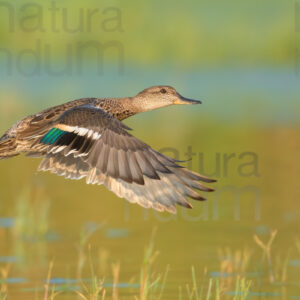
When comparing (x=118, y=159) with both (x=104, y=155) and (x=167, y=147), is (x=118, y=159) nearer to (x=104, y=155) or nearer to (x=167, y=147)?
(x=104, y=155)

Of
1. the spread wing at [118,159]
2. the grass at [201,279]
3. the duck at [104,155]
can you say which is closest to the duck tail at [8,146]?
the duck at [104,155]

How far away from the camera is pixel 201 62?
2658 cm

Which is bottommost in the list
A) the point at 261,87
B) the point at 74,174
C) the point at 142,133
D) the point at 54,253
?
the point at 54,253

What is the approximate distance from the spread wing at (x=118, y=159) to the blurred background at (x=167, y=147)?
58 centimetres

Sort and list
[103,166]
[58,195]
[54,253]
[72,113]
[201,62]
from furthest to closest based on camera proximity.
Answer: [201,62] → [58,195] → [54,253] → [72,113] → [103,166]

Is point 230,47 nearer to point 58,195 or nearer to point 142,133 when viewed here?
point 142,133

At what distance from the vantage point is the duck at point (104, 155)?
7523 millimetres

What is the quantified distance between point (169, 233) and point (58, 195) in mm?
2503

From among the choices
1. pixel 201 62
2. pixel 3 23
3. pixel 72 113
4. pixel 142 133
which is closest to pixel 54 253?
pixel 72 113

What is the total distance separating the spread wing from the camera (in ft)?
24.6

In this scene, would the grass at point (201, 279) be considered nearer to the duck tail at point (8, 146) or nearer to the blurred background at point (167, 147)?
the blurred background at point (167, 147)

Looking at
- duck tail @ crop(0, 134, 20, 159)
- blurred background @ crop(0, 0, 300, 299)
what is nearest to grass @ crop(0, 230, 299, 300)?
blurred background @ crop(0, 0, 300, 299)

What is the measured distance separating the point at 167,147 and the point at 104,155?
881cm

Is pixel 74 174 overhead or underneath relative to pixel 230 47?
underneath
